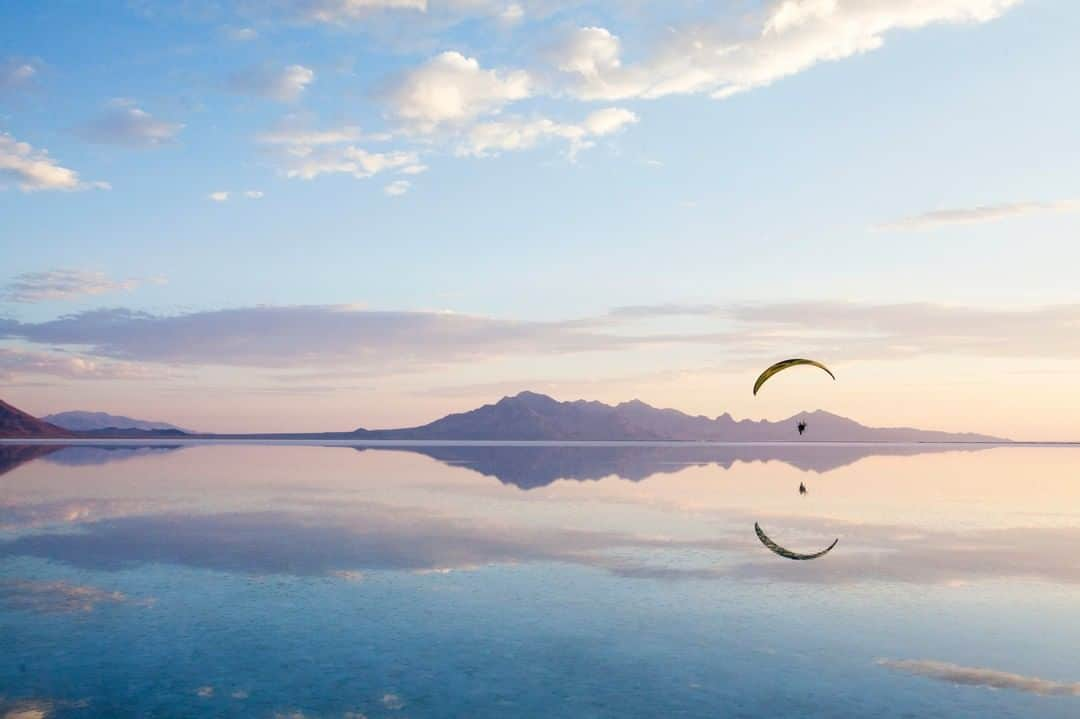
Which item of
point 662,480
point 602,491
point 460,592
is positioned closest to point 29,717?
point 460,592

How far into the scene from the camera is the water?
52.1 feet

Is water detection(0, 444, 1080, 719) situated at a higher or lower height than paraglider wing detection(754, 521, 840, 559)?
lower

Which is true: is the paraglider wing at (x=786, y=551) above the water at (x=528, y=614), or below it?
above

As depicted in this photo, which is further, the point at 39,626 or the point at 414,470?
the point at 414,470

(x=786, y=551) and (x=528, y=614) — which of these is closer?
(x=528, y=614)

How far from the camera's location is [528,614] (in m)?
22.2

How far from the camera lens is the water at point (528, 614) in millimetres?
15891

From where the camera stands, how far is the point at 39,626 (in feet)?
66.7

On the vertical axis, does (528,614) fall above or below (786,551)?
below

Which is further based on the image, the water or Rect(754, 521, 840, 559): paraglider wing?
Rect(754, 521, 840, 559): paraglider wing

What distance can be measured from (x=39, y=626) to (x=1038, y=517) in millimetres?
49354

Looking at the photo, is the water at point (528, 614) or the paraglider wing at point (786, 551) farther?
the paraglider wing at point (786, 551)

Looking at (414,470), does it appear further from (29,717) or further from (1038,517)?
(29,717)

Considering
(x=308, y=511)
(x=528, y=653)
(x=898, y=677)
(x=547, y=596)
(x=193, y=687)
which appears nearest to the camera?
(x=193, y=687)
